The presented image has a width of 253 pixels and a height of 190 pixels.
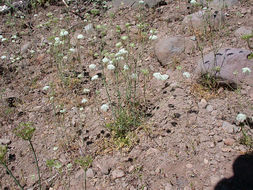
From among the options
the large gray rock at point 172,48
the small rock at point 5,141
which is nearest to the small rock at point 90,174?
the small rock at point 5,141

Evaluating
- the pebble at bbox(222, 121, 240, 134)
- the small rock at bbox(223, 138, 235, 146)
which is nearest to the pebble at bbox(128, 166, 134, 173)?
the small rock at bbox(223, 138, 235, 146)

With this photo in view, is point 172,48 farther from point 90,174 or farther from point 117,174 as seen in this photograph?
point 90,174

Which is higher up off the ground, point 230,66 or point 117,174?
point 230,66

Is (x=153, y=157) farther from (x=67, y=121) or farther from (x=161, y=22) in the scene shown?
(x=161, y=22)

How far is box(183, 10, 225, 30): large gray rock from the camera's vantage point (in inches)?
201

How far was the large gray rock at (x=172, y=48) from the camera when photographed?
478cm

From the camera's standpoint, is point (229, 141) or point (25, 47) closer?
point (229, 141)

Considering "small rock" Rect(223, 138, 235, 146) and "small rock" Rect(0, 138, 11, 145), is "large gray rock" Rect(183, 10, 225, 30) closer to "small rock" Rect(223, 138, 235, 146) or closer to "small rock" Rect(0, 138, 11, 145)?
"small rock" Rect(223, 138, 235, 146)

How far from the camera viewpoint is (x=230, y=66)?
12.6ft

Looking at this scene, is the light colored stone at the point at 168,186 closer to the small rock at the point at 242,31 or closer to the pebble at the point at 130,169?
the pebble at the point at 130,169

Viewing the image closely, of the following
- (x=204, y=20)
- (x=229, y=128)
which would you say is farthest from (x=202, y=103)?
(x=204, y=20)

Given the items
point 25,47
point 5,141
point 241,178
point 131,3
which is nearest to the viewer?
point 241,178

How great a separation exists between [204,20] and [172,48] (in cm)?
101

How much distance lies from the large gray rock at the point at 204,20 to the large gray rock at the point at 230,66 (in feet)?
3.97
